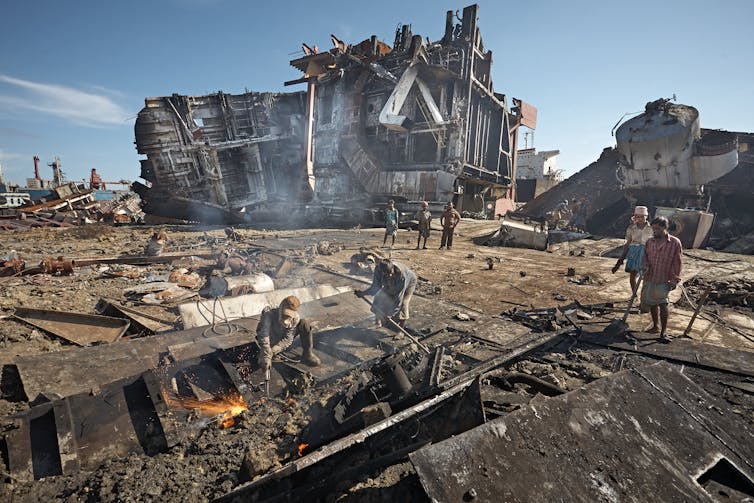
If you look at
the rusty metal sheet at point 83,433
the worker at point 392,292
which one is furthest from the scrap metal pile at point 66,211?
the worker at point 392,292

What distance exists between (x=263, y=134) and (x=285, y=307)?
22.0 meters

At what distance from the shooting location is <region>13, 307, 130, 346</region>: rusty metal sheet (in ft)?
16.7

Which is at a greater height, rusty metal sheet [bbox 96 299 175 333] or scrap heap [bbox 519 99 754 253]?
scrap heap [bbox 519 99 754 253]

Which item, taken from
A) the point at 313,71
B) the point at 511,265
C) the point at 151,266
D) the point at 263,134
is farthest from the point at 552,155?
the point at 151,266

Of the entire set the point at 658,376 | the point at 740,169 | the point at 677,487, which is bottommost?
the point at 677,487

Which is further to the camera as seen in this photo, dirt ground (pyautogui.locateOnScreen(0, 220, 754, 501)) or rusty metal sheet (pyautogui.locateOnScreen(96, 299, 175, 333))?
rusty metal sheet (pyautogui.locateOnScreen(96, 299, 175, 333))

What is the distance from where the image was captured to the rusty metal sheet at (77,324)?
5.08m

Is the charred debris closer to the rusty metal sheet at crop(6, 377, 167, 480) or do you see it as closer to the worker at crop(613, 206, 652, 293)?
the rusty metal sheet at crop(6, 377, 167, 480)

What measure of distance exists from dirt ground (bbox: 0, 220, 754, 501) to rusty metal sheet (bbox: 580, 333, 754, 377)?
0.35m

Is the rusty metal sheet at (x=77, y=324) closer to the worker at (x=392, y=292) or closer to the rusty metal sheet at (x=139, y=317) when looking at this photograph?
the rusty metal sheet at (x=139, y=317)

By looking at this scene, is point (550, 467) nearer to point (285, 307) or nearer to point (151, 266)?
point (285, 307)

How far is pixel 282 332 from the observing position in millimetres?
4445

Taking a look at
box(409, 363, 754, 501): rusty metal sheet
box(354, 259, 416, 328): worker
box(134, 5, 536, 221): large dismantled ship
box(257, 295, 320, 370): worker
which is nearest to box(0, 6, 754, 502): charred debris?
box(409, 363, 754, 501): rusty metal sheet

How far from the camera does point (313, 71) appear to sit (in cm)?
2562
